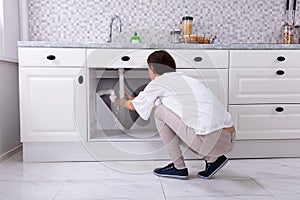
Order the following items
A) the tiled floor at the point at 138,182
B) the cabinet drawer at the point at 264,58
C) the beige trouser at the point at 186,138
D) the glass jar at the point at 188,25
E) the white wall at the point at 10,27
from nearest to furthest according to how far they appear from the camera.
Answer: the tiled floor at the point at 138,182 < the beige trouser at the point at 186,138 < the cabinet drawer at the point at 264,58 < the white wall at the point at 10,27 < the glass jar at the point at 188,25

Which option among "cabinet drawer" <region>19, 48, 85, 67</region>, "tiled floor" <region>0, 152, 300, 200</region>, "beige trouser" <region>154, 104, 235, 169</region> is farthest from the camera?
"cabinet drawer" <region>19, 48, 85, 67</region>

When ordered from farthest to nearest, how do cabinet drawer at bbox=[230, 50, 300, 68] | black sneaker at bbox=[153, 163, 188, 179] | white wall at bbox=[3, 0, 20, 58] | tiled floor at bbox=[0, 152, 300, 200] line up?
1. white wall at bbox=[3, 0, 20, 58]
2. cabinet drawer at bbox=[230, 50, 300, 68]
3. black sneaker at bbox=[153, 163, 188, 179]
4. tiled floor at bbox=[0, 152, 300, 200]

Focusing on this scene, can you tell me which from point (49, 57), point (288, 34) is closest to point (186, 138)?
point (49, 57)

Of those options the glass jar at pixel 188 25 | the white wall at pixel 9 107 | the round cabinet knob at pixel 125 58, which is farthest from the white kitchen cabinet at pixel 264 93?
the white wall at pixel 9 107

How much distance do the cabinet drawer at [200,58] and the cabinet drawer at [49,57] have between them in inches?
26.5

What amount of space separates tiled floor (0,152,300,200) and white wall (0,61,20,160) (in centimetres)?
20

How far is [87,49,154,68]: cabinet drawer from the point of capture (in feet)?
6.65

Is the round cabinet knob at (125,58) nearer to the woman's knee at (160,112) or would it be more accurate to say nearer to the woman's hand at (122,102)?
the woman's hand at (122,102)

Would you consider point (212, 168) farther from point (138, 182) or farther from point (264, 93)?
point (264, 93)

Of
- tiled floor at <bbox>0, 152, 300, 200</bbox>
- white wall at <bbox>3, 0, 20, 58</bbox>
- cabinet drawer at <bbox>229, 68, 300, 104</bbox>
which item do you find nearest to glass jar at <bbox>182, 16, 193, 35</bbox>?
cabinet drawer at <bbox>229, 68, 300, 104</bbox>

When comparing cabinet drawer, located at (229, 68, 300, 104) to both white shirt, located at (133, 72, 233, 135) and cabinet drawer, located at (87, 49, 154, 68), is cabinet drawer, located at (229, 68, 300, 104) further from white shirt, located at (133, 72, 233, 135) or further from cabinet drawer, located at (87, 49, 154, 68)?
cabinet drawer, located at (87, 49, 154, 68)

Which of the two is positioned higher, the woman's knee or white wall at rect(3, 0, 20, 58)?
white wall at rect(3, 0, 20, 58)

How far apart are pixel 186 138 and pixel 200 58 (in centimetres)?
66

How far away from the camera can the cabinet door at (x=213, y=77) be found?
2084 millimetres
